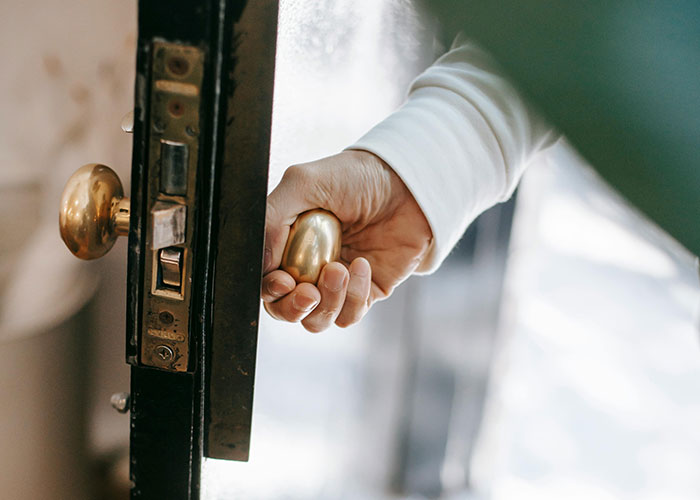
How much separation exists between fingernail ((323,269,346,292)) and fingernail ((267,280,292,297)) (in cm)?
3

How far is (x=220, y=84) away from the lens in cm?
30

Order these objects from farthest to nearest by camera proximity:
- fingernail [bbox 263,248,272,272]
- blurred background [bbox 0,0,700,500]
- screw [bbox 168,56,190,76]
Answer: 1. blurred background [bbox 0,0,700,500]
2. fingernail [bbox 263,248,272,272]
3. screw [bbox 168,56,190,76]

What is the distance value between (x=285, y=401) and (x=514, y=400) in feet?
2.08

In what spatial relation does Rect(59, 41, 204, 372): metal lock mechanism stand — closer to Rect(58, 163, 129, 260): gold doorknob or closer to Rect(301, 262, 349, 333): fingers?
Rect(58, 163, 129, 260): gold doorknob

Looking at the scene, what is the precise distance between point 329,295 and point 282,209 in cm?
7

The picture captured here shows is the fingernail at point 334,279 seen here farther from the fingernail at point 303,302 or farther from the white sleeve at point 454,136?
the white sleeve at point 454,136

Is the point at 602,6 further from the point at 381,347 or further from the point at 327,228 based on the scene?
the point at 381,347

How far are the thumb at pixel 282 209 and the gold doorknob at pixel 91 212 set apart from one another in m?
0.09

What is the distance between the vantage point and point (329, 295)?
435 mm

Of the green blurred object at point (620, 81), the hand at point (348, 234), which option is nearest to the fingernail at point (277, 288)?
the hand at point (348, 234)

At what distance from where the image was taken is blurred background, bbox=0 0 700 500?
507mm

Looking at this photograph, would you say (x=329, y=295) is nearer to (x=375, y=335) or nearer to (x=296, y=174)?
(x=296, y=174)

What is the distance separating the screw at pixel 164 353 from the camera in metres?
0.33

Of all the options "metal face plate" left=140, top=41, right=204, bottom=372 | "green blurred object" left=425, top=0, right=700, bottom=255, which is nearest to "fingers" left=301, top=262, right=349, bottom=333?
"metal face plate" left=140, top=41, right=204, bottom=372
